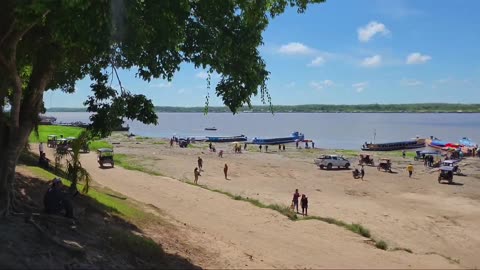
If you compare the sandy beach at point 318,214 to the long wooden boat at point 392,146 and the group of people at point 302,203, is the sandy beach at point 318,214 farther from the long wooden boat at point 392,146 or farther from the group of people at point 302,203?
the long wooden boat at point 392,146

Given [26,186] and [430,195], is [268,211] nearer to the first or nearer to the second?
[26,186]

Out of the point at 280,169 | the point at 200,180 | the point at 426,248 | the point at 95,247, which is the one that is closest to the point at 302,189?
the point at 200,180

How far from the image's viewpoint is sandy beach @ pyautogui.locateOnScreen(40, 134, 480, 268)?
1638 centimetres

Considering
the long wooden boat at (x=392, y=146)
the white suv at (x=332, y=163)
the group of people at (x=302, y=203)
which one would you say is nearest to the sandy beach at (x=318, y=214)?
the group of people at (x=302, y=203)

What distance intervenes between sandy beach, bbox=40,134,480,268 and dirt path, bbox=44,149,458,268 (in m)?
0.04

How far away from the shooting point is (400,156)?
68.9m

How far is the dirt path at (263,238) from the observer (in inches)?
607

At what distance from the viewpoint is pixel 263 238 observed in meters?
18.8

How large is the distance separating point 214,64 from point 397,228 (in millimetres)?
17106

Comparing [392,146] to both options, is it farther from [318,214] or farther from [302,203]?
[302,203]

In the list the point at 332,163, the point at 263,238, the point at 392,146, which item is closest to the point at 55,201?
the point at 263,238

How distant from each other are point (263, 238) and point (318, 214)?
8837 millimetres

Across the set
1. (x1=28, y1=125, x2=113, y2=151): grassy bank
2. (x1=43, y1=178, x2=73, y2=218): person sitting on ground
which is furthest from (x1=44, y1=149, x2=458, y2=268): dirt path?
(x1=28, y1=125, x2=113, y2=151): grassy bank

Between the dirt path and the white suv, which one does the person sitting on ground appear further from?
the white suv
